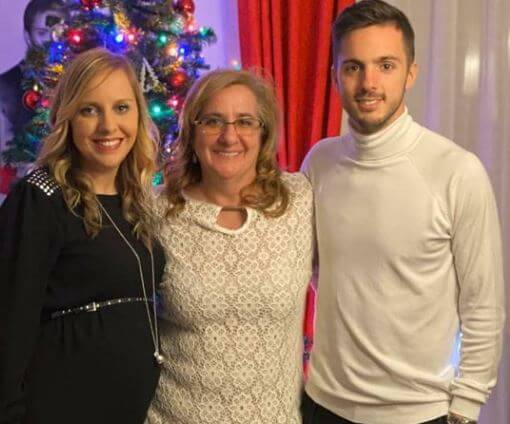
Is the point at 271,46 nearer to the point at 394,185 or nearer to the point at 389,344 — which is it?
the point at 394,185

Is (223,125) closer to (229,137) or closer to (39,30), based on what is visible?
(229,137)

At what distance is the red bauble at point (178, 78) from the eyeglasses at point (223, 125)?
43.3 inches

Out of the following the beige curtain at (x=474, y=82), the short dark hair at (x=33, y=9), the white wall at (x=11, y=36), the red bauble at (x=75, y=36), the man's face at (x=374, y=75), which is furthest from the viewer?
the white wall at (x=11, y=36)

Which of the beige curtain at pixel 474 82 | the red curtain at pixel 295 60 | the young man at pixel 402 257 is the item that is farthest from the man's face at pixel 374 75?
the beige curtain at pixel 474 82

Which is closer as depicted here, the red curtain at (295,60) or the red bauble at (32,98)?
the red bauble at (32,98)

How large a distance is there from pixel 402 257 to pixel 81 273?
0.84 meters

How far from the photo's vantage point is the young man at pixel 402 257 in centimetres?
166

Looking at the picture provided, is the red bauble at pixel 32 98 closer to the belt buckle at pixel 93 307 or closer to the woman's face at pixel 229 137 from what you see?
the woman's face at pixel 229 137

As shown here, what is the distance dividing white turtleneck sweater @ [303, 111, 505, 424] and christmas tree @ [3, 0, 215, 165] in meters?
1.34

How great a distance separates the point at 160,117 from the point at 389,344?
5.24ft

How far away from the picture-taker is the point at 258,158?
1.95m

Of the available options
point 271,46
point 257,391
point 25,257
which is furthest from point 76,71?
point 271,46

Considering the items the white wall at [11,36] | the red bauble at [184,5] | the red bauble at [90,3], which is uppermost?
the red bauble at [90,3]

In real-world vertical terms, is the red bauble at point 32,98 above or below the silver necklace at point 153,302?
above
